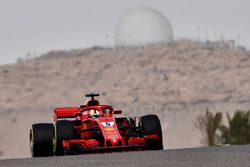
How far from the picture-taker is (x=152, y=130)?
22188 mm

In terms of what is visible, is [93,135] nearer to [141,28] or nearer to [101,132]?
[101,132]

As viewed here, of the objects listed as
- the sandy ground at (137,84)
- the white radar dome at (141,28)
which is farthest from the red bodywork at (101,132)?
the white radar dome at (141,28)

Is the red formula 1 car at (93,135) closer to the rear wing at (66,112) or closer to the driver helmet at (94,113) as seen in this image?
the driver helmet at (94,113)

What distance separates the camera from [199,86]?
126312 millimetres

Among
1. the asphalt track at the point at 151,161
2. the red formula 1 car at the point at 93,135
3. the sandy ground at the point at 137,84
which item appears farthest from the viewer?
the sandy ground at the point at 137,84

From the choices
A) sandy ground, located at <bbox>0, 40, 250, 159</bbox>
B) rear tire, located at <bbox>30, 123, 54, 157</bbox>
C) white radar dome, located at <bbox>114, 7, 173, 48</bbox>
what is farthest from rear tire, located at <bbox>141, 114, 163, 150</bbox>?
white radar dome, located at <bbox>114, 7, 173, 48</bbox>

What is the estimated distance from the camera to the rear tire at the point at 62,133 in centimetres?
2128

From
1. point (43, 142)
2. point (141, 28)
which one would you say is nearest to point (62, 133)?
point (43, 142)

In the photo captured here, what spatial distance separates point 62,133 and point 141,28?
344ft

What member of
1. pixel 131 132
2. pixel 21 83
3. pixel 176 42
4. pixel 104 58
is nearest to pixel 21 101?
pixel 21 83

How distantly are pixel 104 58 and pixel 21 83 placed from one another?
14.8m

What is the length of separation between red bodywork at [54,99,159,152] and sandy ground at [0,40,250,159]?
78748mm

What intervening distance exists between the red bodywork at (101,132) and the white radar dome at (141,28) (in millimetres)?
101505

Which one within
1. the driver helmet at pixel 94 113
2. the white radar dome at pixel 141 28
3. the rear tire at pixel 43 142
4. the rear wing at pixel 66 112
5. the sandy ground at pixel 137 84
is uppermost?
the white radar dome at pixel 141 28
